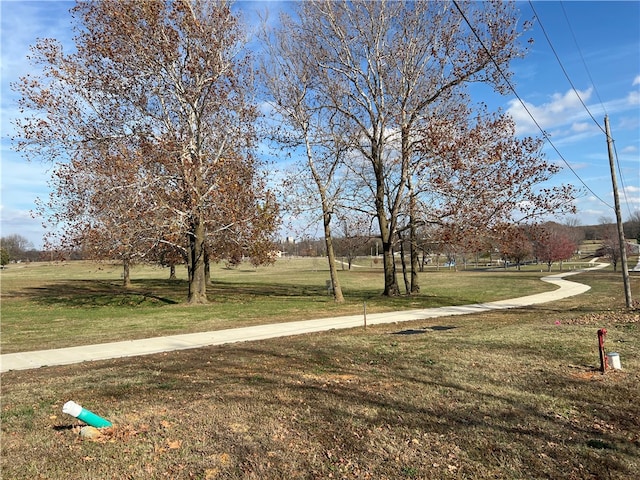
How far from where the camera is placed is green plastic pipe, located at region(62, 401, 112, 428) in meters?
3.98

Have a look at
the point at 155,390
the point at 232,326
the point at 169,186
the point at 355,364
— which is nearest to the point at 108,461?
the point at 155,390

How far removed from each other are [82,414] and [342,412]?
8.43 feet

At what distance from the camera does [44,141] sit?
1827 centimetres

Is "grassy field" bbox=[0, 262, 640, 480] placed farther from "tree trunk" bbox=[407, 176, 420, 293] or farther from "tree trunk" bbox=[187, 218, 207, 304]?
"tree trunk" bbox=[407, 176, 420, 293]

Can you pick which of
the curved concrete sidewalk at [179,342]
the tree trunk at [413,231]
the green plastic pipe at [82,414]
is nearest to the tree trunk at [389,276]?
the tree trunk at [413,231]

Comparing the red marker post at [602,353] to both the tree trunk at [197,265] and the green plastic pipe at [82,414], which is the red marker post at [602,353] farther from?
the tree trunk at [197,265]

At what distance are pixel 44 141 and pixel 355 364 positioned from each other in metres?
16.4

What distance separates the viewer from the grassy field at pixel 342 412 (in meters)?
3.95

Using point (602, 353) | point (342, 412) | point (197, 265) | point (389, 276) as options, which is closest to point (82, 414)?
point (342, 412)

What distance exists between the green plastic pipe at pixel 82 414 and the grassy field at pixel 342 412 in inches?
7.8

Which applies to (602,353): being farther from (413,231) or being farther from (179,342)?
(413,231)

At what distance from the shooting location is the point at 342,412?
520 cm

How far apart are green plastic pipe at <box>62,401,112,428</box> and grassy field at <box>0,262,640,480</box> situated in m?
0.20

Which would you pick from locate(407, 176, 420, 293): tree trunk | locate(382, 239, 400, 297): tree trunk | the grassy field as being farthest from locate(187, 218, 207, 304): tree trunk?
the grassy field
